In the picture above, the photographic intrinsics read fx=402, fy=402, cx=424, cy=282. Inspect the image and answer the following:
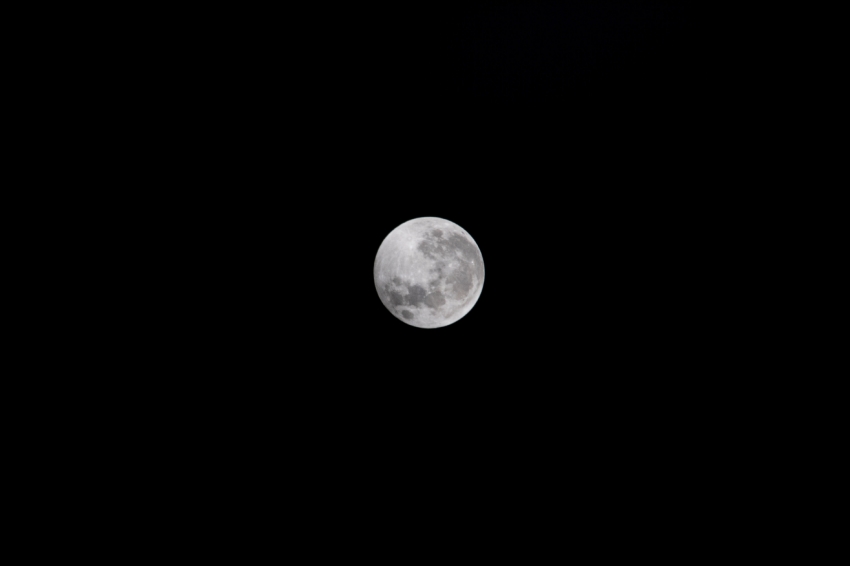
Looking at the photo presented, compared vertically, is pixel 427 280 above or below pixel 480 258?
below

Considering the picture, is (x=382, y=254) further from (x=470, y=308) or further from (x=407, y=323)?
(x=470, y=308)

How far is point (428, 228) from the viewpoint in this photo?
294 centimetres

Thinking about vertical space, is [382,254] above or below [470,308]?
above

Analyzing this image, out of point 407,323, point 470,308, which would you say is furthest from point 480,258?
point 407,323

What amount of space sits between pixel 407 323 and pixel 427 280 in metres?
0.42

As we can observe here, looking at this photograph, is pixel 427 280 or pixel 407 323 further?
pixel 407 323

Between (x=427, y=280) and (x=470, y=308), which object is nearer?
(x=427, y=280)

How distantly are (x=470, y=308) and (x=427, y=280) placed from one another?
0.47m

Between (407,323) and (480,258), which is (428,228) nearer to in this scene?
(480,258)

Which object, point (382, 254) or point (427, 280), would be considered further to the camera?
point (382, 254)

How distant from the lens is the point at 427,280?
2770 mm

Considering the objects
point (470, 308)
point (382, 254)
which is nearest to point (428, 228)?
point (382, 254)

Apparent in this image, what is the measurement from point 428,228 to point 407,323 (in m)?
0.72

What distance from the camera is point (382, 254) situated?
3012mm
